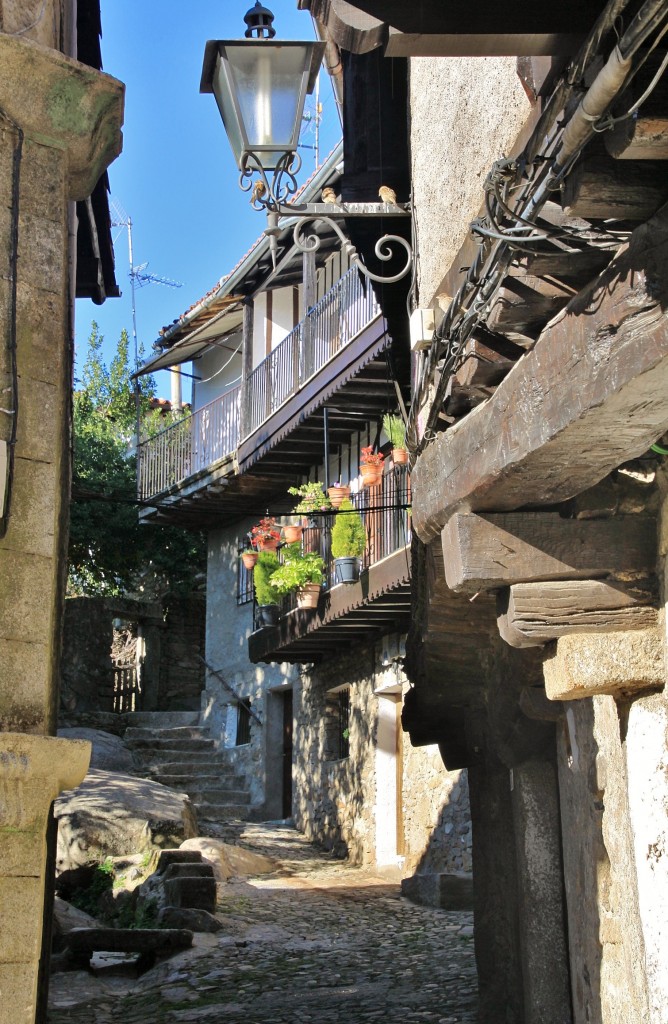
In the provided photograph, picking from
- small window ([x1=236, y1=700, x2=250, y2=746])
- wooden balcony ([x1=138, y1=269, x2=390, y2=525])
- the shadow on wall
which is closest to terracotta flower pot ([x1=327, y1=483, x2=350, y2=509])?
wooden balcony ([x1=138, y1=269, x2=390, y2=525])

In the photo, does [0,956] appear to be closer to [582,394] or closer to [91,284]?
[582,394]

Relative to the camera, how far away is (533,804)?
6.34 metres

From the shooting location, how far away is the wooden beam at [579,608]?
398 cm

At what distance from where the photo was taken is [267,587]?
51.3 feet

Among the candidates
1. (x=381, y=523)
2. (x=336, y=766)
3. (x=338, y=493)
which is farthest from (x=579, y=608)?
(x=336, y=766)

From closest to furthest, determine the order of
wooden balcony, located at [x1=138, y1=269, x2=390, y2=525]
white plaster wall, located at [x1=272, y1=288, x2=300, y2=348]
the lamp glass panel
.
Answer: the lamp glass panel
wooden balcony, located at [x1=138, y1=269, x2=390, y2=525]
white plaster wall, located at [x1=272, y1=288, x2=300, y2=348]

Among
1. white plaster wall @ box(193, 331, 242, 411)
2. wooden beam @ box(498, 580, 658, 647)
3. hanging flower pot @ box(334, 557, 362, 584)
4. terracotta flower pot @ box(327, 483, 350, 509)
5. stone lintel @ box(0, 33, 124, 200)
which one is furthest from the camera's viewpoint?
white plaster wall @ box(193, 331, 242, 411)

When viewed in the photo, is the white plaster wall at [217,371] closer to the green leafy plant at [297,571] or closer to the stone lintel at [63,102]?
the green leafy plant at [297,571]

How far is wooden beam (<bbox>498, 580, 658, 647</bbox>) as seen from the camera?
3.98m

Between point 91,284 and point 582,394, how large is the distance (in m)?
7.36

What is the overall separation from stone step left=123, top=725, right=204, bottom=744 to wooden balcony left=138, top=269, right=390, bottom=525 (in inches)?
142

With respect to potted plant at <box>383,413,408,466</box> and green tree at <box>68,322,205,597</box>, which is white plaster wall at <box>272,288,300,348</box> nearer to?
green tree at <box>68,322,205,597</box>

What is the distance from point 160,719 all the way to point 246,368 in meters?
6.27

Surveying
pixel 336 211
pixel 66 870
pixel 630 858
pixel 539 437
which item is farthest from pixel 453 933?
pixel 539 437
